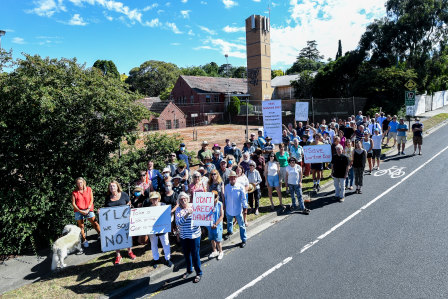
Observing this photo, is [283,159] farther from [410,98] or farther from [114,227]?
[410,98]

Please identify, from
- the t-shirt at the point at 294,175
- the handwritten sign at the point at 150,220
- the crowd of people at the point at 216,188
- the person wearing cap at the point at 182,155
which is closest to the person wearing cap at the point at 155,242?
the crowd of people at the point at 216,188

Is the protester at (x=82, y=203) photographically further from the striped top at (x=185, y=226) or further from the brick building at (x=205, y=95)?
the brick building at (x=205, y=95)

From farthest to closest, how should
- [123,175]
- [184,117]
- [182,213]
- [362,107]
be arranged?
[184,117] → [362,107] → [123,175] → [182,213]

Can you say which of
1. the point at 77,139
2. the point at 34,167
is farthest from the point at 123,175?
the point at 34,167

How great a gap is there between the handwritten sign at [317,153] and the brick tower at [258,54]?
3518cm

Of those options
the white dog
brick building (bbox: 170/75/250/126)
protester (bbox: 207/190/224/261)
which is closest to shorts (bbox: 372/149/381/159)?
protester (bbox: 207/190/224/261)

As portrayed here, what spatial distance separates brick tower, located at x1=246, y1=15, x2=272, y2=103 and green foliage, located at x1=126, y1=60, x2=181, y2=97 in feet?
116

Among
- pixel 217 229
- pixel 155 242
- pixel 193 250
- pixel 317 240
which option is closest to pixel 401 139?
pixel 317 240

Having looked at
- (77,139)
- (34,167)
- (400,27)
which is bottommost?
(34,167)

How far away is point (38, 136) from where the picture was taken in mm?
7391

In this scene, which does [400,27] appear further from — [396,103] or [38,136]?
[38,136]

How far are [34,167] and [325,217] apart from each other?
8081mm

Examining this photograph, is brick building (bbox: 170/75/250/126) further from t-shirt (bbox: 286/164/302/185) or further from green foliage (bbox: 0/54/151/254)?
t-shirt (bbox: 286/164/302/185)

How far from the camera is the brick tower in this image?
46.0 m
